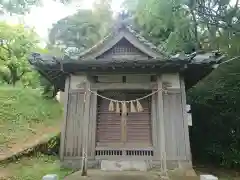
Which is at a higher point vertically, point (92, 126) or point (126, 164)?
point (92, 126)

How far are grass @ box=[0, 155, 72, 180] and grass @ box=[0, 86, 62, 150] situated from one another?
1.93 m

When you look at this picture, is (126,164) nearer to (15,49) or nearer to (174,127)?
(174,127)

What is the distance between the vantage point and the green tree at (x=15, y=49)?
23378mm

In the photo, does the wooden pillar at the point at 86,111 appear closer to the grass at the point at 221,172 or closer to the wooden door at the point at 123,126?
the wooden door at the point at 123,126

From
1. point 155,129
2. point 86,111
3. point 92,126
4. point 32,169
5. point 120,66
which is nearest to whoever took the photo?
point 120,66

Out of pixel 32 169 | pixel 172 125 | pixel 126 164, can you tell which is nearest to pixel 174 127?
pixel 172 125

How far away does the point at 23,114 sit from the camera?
1638 centimetres

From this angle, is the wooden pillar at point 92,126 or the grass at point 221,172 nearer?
the wooden pillar at point 92,126

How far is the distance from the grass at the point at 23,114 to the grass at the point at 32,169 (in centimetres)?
193

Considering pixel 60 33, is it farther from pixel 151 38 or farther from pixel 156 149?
pixel 156 149

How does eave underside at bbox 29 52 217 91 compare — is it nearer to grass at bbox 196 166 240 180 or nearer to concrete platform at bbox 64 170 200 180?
concrete platform at bbox 64 170 200 180

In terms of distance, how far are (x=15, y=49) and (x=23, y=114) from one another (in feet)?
34.2

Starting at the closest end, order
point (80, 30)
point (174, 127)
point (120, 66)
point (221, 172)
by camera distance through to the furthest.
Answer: point (120, 66), point (174, 127), point (221, 172), point (80, 30)

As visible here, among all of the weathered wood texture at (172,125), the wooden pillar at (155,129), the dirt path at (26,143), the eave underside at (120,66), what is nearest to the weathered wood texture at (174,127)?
the weathered wood texture at (172,125)
